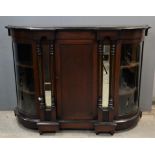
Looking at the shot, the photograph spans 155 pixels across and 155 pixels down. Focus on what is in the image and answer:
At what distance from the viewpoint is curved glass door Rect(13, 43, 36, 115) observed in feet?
6.25

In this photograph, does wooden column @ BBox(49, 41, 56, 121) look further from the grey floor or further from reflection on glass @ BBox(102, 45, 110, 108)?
reflection on glass @ BBox(102, 45, 110, 108)

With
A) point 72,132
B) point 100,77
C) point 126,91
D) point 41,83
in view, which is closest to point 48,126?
point 72,132

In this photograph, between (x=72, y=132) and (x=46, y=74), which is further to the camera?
(x=72, y=132)

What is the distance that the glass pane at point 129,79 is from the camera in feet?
6.13

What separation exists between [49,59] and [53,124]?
0.58 meters

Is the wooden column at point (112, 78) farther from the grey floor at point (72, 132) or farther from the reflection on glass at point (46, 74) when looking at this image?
the reflection on glass at point (46, 74)

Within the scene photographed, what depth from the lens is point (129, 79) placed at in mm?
1980

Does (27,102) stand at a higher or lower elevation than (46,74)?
lower

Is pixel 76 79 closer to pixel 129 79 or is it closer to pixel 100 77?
pixel 100 77

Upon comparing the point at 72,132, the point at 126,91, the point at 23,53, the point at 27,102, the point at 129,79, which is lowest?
the point at 72,132

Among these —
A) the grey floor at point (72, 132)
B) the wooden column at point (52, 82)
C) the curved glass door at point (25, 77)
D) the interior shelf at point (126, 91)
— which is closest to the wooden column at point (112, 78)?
the interior shelf at point (126, 91)

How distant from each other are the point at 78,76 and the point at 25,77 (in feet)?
1.61

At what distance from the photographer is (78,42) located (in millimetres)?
1766
